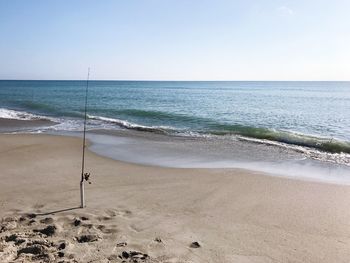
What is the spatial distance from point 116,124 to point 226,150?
Result: 10.4m

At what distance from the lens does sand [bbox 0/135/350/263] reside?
5625 mm

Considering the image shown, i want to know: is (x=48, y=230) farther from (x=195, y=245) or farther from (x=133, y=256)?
(x=195, y=245)

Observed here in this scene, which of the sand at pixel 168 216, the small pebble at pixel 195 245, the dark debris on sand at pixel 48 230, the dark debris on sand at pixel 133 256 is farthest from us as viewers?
the dark debris on sand at pixel 48 230

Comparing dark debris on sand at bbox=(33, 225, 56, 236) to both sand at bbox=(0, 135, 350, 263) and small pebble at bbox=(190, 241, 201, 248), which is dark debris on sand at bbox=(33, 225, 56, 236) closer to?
sand at bbox=(0, 135, 350, 263)

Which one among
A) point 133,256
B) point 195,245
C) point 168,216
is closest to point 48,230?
point 133,256

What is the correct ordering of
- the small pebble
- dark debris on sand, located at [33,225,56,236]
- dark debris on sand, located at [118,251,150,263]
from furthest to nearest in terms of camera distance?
dark debris on sand, located at [33,225,56,236], the small pebble, dark debris on sand, located at [118,251,150,263]

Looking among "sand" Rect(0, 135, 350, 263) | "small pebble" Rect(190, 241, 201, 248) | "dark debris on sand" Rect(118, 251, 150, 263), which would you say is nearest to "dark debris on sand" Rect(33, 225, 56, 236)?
"sand" Rect(0, 135, 350, 263)

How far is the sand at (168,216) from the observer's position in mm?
5625

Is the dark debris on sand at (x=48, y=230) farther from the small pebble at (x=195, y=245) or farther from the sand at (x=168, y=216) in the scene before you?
the small pebble at (x=195, y=245)

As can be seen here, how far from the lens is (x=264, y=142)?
17.3m

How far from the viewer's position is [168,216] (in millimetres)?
7203

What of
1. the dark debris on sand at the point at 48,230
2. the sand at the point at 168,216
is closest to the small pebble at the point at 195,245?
the sand at the point at 168,216

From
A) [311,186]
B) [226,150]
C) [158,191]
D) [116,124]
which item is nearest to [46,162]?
[158,191]

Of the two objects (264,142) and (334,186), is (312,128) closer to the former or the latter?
(264,142)
